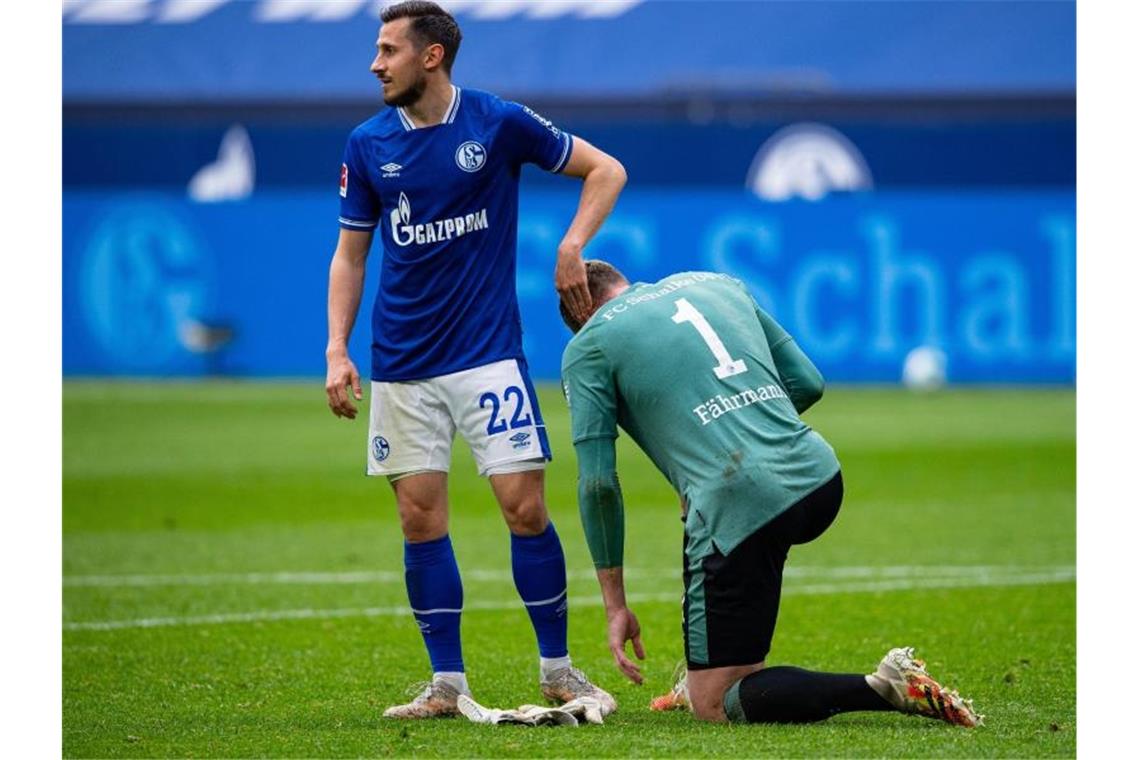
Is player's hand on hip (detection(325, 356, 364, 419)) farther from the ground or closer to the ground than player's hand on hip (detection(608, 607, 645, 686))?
farther from the ground

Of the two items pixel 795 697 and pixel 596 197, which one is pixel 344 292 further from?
pixel 795 697

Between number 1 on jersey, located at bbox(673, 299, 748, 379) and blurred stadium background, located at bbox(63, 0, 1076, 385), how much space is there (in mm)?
19425

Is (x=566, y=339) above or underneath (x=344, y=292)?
above

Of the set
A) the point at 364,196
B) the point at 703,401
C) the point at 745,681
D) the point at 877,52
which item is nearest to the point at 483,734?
the point at 745,681

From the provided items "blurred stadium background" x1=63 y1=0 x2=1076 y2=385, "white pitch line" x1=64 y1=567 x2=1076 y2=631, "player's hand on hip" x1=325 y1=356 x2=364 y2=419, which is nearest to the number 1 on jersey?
"player's hand on hip" x1=325 y1=356 x2=364 y2=419

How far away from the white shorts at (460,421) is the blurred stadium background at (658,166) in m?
19.0

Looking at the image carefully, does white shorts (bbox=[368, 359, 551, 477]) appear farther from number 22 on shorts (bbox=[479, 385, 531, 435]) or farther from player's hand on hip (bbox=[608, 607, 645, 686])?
player's hand on hip (bbox=[608, 607, 645, 686])

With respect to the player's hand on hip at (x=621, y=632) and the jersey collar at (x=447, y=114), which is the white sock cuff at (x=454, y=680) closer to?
the player's hand on hip at (x=621, y=632)

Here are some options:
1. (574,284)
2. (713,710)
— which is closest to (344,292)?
(574,284)

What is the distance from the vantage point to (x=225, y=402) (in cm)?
2323

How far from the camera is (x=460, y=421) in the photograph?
618 centimetres

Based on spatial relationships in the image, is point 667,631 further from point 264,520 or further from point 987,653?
point 264,520

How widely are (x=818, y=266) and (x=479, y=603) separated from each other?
16.9 meters

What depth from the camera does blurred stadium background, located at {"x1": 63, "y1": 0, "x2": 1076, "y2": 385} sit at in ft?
83.3
